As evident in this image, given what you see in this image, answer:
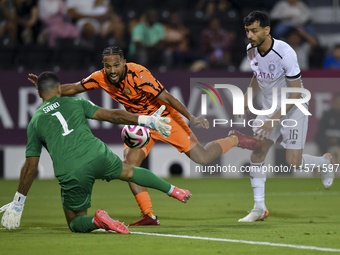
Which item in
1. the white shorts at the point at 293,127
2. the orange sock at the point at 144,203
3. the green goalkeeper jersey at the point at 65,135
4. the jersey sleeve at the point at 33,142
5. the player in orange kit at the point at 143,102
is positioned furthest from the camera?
the white shorts at the point at 293,127

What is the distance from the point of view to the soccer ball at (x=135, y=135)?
6227 mm

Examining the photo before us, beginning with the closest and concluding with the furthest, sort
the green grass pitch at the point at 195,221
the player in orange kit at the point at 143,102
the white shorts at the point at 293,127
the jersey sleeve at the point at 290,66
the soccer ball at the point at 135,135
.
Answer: the green grass pitch at the point at 195,221, the soccer ball at the point at 135,135, the player in orange kit at the point at 143,102, the jersey sleeve at the point at 290,66, the white shorts at the point at 293,127

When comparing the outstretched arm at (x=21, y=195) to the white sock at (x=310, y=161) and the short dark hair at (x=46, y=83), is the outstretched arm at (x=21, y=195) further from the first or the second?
the white sock at (x=310, y=161)

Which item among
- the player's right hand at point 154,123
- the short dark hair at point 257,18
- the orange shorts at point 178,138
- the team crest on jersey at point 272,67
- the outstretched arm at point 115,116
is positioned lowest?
the orange shorts at point 178,138

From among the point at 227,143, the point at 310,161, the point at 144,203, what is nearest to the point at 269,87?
the point at 227,143

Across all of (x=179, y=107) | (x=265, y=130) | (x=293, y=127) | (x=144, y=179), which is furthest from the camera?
(x=293, y=127)

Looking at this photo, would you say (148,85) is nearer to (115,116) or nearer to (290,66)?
(115,116)

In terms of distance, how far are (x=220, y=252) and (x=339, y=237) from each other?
139 cm

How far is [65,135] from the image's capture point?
218 inches

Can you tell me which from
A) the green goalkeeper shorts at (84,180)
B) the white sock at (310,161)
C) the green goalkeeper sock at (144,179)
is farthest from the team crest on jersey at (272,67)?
the green goalkeeper shorts at (84,180)

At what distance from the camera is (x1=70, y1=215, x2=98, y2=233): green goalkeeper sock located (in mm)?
5522

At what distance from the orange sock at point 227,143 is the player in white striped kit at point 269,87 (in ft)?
1.01

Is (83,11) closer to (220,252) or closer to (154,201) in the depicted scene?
(154,201)

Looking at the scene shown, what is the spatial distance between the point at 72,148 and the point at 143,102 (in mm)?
1561
